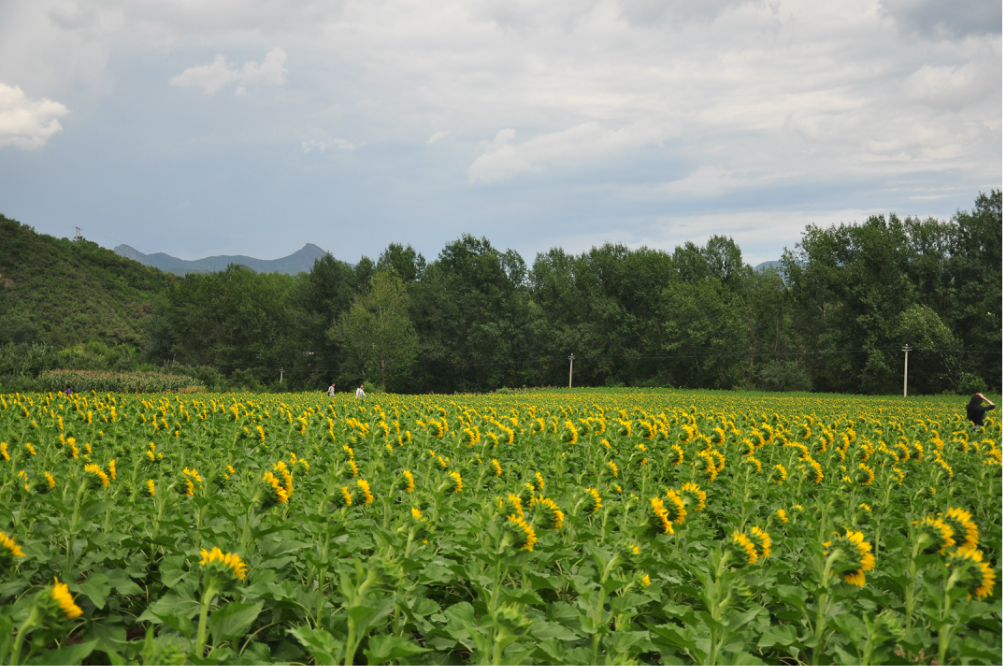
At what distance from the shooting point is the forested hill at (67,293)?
61.1 m

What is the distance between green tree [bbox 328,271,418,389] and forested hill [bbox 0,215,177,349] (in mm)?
27881

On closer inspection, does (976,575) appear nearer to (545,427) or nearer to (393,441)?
(393,441)

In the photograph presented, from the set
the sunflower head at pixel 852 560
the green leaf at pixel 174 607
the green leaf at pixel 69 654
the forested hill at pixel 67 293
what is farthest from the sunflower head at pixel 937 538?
the forested hill at pixel 67 293

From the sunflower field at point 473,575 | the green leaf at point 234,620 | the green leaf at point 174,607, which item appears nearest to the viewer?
the green leaf at point 234,620

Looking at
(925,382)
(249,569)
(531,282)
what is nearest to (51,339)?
(531,282)

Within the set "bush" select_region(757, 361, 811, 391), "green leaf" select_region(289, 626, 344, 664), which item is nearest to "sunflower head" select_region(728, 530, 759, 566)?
"green leaf" select_region(289, 626, 344, 664)

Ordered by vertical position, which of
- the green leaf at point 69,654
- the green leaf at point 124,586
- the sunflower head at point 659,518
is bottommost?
the green leaf at point 124,586

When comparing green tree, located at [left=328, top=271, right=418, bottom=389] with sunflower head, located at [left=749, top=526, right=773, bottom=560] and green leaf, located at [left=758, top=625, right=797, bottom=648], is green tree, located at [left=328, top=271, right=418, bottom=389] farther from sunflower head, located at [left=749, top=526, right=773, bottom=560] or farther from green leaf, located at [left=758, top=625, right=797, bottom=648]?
green leaf, located at [left=758, top=625, right=797, bottom=648]

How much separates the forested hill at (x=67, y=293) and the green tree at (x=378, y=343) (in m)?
27.9

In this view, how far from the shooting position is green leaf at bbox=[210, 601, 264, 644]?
236 cm

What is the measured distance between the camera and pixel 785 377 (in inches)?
1925

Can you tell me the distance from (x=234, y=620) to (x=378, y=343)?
5350 cm

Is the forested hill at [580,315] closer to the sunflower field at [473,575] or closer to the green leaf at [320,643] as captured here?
the sunflower field at [473,575]

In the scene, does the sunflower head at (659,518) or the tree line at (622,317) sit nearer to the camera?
the sunflower head at (659,518)
